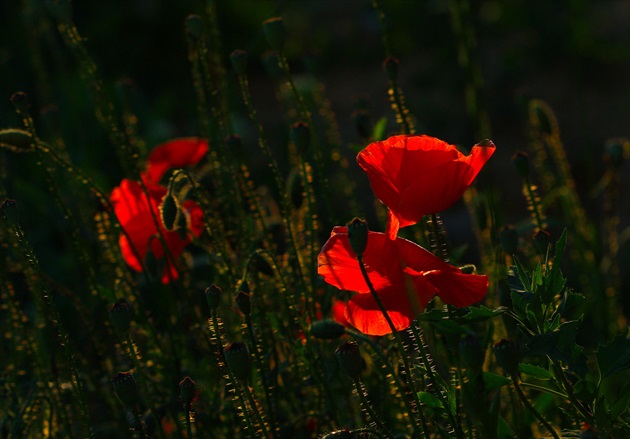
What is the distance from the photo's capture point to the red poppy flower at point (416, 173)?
128cm

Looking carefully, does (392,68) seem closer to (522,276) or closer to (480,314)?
(522,276)

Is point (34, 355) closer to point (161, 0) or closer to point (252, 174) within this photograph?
point (252, 174)

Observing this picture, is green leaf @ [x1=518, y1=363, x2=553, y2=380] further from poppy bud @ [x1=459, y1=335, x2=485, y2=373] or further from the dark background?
the dark background

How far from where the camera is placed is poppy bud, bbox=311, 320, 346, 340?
54.4 inches

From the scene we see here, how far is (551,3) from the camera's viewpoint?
6125 millimetres

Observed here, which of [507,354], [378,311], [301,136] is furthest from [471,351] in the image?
[301,136]

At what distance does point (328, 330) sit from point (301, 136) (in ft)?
1.32

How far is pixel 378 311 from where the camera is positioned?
1312 mm

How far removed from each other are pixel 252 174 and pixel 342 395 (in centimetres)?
299

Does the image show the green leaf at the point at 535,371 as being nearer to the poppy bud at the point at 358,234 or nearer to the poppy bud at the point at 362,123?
the poppy bud at the point at 358,234

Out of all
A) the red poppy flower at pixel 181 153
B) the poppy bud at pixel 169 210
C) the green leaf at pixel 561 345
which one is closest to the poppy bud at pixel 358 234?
the green leaf at pixel 561 345

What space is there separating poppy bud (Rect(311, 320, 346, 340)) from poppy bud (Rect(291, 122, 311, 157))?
1.26 feet

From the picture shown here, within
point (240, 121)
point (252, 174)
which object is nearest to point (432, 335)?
point (252, 174)

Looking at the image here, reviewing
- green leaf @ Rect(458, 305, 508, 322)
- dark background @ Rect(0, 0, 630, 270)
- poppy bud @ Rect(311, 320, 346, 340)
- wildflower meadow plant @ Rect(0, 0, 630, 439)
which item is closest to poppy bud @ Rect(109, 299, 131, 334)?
wildflower meadow plant @ Rect(0, 0, 630, 439)
